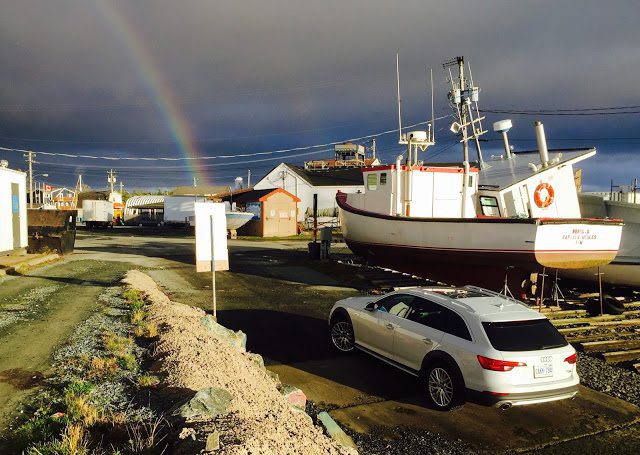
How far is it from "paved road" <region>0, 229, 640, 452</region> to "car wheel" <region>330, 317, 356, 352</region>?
0.23m

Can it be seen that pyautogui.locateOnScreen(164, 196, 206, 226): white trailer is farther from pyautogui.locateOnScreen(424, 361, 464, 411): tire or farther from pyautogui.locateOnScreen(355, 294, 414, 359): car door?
pyautogui.locateOnScreen(424, 361, 464, 411): tire

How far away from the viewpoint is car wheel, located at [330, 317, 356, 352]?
9.48m

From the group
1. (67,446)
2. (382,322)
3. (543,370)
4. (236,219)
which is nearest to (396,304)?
(382,322)

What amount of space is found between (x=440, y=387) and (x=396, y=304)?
5.85ft

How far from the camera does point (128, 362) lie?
24.3ft

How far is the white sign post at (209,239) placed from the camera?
10.6 meters

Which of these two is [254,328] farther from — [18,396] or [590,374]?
[590,374]

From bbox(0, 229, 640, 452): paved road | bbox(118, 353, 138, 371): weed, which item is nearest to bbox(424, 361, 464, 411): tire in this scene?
bbox(0, 229, 640, 452): paved road

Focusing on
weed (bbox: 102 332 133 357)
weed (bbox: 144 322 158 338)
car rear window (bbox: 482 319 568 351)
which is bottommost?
weed (bbox: 102 332 133 357)

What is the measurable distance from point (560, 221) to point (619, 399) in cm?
743

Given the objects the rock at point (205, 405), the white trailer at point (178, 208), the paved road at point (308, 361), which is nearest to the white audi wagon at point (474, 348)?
the paved road at point (308, 361)

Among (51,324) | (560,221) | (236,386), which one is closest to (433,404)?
(236,386)

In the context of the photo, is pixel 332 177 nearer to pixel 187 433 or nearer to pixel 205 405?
pixel 205 405

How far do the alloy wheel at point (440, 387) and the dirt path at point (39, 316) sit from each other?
222 inches
